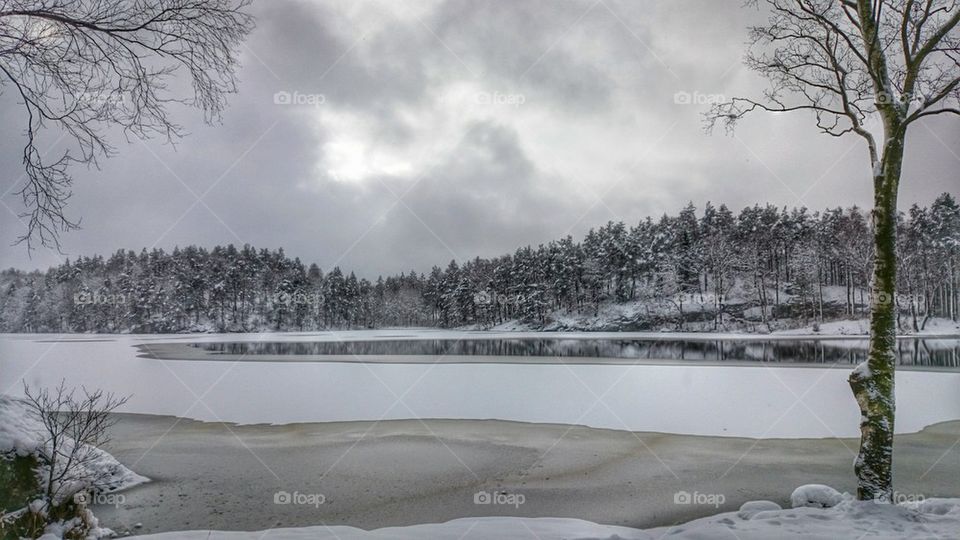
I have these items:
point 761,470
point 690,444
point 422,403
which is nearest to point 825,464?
point 761,470

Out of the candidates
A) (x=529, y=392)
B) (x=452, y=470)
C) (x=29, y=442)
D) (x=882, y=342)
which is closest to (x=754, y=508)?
(x=882, y=342)

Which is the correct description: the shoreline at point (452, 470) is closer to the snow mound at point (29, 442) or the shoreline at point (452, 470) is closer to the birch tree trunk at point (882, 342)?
the snow mound at point (29, 442)

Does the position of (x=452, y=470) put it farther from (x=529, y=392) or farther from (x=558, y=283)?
(x=558, y=283)

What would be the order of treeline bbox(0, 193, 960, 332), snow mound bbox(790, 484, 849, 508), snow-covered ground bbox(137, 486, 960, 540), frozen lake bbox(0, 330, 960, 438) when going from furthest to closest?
1. treeline bbox(0, 193, 960, 332)
2. frozen lake bbox(0, 330, 960, 438)
3. snow mound bbox(790, 484, 849, 508)
4. snow-covered ground bbox(137, 486, 960, 540)

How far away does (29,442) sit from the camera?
5.59 metres

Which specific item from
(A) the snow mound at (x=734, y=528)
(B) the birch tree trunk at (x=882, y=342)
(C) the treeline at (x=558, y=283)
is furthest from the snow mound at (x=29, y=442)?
(C) the treeline at (x=558, y=283)

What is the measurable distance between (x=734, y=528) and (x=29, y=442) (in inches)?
308

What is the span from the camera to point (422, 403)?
1343 centimetres

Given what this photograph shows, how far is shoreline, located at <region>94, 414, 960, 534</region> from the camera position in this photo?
613 centimetres

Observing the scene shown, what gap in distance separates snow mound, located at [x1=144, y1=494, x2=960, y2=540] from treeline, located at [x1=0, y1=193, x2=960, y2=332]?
148 ft

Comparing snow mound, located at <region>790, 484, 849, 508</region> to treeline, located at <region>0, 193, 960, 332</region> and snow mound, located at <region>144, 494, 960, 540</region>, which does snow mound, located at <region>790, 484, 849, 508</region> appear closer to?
snow mound, located at <region>144, 494, 960, 540</region>

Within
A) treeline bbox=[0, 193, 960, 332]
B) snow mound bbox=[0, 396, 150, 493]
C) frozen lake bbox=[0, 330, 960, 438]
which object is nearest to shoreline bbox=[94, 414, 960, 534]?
snow mound bbox=[0, 396, 150, 493]

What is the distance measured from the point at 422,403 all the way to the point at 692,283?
4922 cm

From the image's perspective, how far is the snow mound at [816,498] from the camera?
18.9 ft
